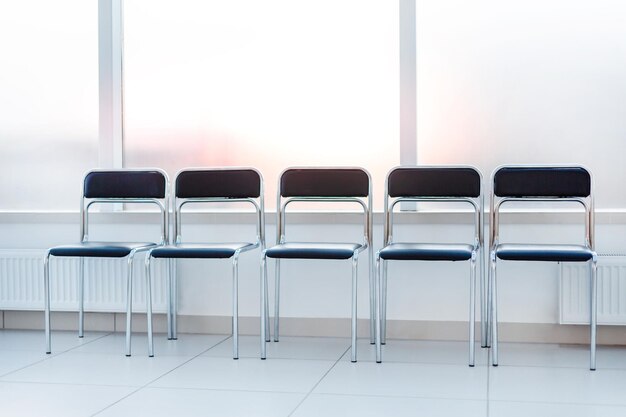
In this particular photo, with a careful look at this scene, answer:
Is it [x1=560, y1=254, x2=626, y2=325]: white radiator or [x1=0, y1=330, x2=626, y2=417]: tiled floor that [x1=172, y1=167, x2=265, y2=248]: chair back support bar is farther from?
[x1=560, y1=254, x2=626, y2=325]: white radiator

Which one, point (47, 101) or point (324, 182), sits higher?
point (47, 101)

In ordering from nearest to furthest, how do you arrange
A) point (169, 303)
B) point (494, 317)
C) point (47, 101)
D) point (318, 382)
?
point (318, 382)
point (494, 317)
point (169, 303)
point (47, 101)

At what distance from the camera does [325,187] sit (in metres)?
3.61

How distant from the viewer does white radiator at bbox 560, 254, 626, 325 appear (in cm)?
336

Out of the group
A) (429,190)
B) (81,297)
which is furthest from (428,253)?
(81,297)

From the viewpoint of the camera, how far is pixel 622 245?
3.51 metres

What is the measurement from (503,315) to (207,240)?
4.75 feet

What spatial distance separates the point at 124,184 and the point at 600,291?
7.27ft

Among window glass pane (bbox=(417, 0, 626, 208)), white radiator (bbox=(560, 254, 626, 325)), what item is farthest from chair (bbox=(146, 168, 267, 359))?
white radiator (bbox=(560, 254, 626, 325))

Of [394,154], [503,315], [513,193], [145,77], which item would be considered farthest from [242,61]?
[503,315]

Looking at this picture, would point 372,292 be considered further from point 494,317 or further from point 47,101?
point 47,101

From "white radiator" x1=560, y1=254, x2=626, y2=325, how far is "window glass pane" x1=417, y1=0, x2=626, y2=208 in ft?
1.15

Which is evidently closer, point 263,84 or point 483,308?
point 483,308

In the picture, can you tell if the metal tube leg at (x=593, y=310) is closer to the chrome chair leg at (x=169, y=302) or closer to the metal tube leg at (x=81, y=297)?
the chrome chair leg at (x=169, y=302)
